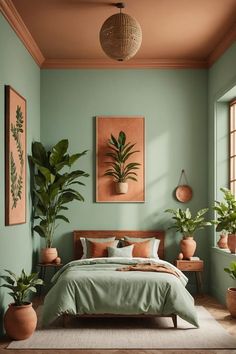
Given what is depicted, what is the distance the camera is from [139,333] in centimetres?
511

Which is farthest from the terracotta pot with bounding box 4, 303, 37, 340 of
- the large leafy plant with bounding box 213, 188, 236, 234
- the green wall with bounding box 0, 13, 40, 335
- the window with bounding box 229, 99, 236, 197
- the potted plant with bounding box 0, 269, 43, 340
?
the window with bounding box 229, 99, 236, 197

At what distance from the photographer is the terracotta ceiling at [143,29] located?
537cm

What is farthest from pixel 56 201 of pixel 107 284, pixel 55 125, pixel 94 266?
pixel 107 284

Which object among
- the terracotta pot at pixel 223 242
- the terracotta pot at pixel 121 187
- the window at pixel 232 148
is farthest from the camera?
the terracotta pot at pixel 121 187

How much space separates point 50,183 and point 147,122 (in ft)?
5.59

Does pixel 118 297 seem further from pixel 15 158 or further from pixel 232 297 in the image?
pixel 15 158

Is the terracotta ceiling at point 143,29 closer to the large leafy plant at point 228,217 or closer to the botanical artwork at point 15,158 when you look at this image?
the botanical artwork at point 15,158

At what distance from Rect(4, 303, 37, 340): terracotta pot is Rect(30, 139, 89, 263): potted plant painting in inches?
79.9

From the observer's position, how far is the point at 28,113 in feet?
21.7

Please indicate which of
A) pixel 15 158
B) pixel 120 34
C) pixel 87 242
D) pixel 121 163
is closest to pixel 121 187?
pixel 121 163

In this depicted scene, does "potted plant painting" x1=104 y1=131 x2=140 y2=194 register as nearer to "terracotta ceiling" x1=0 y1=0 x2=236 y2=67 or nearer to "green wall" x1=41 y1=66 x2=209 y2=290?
"green wall" x1=41 y1=66 x2=209 y2=290

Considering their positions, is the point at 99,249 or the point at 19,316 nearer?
the point at 19,316

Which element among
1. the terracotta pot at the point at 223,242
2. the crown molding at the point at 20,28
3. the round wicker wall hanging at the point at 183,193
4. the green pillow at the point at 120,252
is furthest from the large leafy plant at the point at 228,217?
the crown molding at the point at 20,28

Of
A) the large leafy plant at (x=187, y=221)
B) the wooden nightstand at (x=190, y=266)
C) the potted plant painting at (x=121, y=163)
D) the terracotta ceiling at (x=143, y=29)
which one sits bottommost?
the wooden nightstand at (x=190, y=266)
